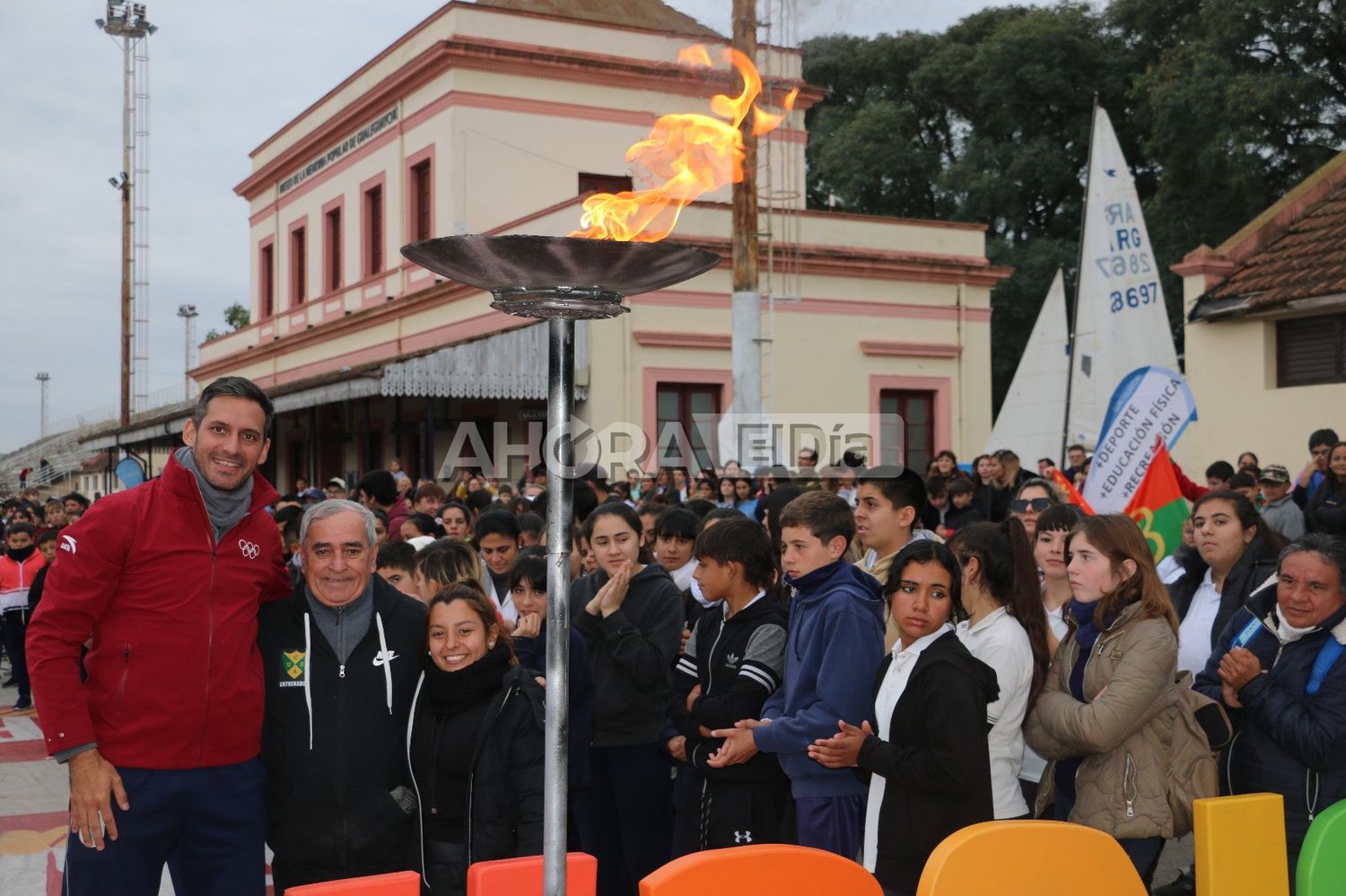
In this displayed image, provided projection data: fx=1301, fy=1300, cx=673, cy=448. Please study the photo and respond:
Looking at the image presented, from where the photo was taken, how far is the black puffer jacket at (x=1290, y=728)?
15.1 feet

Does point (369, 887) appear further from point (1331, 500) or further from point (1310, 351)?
point (1310, 351)

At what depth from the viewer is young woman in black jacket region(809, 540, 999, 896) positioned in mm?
3891

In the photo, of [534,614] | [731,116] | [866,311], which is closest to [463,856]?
[534,614]

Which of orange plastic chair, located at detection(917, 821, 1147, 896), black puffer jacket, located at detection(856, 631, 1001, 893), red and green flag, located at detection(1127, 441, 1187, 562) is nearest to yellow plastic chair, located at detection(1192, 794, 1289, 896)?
orange plastic chair, located at detection(917, 821, 1147, 896)

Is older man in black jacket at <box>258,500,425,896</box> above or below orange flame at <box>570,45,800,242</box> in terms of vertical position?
below

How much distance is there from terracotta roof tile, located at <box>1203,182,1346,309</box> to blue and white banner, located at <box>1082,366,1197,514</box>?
602 cm

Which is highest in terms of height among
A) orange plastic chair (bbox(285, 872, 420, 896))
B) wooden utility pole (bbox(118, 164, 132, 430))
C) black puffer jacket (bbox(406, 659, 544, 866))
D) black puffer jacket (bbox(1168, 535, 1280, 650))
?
wooden utility pole (bbox(118, 164, 132, 430))

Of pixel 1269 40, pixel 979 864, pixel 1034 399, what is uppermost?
pixel 1269 40

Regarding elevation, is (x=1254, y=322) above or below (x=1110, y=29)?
below

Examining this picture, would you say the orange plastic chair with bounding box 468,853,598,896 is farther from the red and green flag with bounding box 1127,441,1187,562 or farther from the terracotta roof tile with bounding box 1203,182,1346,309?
the terracotta roof tile with bounding box 1203,182,1346,309

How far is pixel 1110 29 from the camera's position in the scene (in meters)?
33.2

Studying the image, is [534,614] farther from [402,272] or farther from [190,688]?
[402,272]

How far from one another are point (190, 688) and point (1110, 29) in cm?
3400

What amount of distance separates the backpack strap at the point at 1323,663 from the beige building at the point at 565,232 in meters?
15.1
